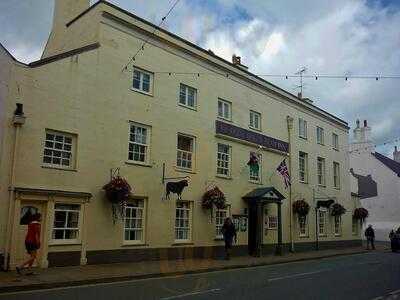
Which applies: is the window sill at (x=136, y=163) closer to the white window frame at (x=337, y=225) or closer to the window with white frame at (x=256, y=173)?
the window with white frame at (x=256, y=173)

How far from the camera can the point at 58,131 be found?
54.5 feet

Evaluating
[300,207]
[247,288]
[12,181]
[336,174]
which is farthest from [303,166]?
[12,181]

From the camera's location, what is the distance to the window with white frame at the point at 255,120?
2638cm

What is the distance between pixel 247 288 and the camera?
40.3ft

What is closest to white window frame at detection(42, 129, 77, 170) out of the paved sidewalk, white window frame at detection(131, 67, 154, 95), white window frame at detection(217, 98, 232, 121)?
the paved sidewalk

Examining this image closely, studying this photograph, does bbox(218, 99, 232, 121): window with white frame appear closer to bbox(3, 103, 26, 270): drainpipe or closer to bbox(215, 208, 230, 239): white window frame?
bbox(215, 208, 230, 239): white window frame

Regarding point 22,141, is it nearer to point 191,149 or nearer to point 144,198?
point 144,198

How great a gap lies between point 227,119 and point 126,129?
A: 7084mm

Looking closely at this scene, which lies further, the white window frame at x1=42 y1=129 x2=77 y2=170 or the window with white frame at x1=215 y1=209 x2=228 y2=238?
the window with white frame at x1=215 y1=209 x2=228 y2=238

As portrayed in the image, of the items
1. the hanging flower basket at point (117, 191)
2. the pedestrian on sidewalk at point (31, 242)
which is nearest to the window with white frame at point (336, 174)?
the hanging flower basket at point (117, 191)

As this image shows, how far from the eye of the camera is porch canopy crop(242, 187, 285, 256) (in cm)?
2442

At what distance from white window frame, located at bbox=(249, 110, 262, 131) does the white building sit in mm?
19339

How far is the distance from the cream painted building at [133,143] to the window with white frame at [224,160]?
0.18 feet

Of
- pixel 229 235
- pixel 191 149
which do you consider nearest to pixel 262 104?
pixel 191 149
